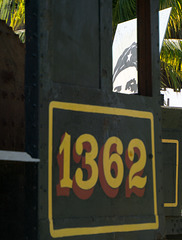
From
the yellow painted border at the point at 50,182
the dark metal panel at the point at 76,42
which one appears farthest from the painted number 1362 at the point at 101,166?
the dark metal panel at the point at 76,42

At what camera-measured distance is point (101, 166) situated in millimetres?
3387

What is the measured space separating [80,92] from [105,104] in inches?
9.0

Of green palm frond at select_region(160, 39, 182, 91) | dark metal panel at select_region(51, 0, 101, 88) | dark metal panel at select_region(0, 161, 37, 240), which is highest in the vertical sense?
green palm frond at select_region(160, 39, 182, 91)

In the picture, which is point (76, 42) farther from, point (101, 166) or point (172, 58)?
point (172, 58)

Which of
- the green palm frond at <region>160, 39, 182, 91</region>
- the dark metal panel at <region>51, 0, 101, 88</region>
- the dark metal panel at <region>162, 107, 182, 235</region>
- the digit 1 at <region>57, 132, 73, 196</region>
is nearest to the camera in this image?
the digit 1 at <region>57, 132, 73, 196</region>

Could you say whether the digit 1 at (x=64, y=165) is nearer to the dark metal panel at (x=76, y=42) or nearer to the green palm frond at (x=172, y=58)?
the dark metal panel at (x=76, y=42)

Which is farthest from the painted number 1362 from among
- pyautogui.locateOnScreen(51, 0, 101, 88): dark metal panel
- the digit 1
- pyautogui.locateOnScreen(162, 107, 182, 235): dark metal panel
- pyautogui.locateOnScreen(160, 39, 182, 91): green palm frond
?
pyautogui.locateOnScreen(160, 39, 182, 91): green palm frond

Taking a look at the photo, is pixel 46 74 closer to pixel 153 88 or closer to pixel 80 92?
pixel 80 92

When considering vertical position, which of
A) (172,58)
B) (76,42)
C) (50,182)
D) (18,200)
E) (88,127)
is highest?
(172,58)

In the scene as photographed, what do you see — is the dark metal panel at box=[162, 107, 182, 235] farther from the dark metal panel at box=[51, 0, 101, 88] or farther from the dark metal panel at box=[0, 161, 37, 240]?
the dark metal panel at box=[0, 161, 37, 240]

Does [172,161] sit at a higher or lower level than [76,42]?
lower

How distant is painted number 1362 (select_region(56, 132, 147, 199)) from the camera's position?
321 centimetres

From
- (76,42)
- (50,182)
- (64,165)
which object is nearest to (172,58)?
(76,42)

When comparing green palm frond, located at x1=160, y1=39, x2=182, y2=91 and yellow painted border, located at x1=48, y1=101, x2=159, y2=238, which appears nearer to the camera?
yellow painted border, located at x1=48, y1=101, x2=159, y2=238
